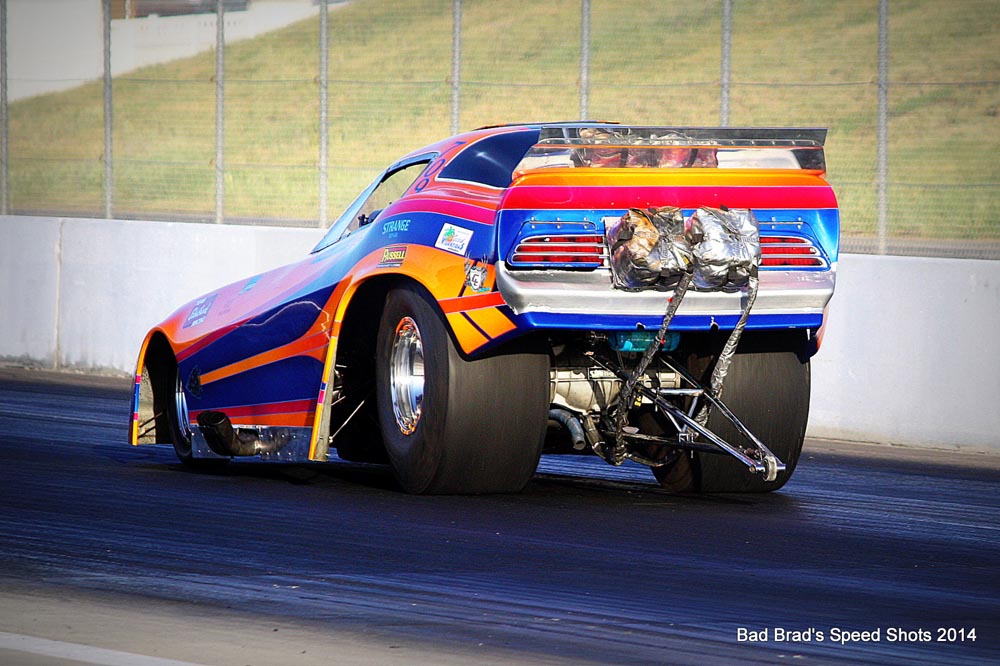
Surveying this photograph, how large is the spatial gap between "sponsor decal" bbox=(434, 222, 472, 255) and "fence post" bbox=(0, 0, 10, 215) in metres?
10.9

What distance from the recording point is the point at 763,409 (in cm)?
880

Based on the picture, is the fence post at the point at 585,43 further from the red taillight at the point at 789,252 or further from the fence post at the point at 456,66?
the red taillight at the point at 789,252

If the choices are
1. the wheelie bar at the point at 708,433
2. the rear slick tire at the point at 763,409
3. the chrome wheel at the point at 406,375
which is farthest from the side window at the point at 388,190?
the rear slick tire at the point at 763,409

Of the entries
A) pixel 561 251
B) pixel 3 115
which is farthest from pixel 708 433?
pixel 3 115

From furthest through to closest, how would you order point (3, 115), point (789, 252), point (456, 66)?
point (3, 115), point (456, 66), point (789, 252)

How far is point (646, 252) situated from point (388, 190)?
193 centimetres

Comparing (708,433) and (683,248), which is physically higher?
(683,248)

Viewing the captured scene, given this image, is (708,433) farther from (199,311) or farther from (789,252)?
(199,311)

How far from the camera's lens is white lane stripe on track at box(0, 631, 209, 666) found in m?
5.23

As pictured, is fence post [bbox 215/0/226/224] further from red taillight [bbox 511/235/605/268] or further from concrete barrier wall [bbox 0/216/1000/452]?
red taillight [bbox 511/235/605/268]

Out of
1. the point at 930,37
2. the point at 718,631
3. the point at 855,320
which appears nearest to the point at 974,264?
the point at 855,320

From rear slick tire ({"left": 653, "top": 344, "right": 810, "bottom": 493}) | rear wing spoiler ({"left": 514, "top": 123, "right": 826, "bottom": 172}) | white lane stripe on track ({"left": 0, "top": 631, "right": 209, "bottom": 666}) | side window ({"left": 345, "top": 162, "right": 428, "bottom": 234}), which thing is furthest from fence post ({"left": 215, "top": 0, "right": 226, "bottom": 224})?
white lane stripe on track ({"left": 0, "top": 631, "right": 209, "bottom": 666})

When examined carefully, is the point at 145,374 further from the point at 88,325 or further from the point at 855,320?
the point at 88,325

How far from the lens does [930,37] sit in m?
13.6
